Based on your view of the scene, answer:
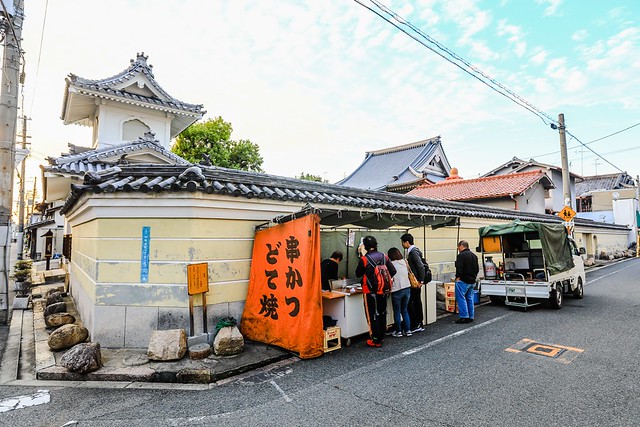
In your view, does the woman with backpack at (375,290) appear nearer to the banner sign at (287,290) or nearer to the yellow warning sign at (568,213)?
the banner sign at (287,290)

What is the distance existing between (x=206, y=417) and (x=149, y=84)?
16.6 m

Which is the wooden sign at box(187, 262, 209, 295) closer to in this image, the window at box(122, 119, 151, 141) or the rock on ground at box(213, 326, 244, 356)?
the rock on ground at box(213, 326, 244, 356)

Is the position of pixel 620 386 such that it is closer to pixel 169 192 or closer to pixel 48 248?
pixel 169 192

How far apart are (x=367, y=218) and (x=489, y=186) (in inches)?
722

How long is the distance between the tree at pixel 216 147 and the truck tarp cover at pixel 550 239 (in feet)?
82.0

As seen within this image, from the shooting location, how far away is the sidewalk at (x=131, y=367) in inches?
214

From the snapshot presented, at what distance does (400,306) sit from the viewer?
7773mm

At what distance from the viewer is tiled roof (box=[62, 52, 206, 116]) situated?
47.2ft

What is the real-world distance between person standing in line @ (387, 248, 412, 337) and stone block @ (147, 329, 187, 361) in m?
4.33

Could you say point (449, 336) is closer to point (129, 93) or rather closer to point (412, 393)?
point (412, 393)

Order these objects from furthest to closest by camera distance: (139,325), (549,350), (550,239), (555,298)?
(550,239) → (555,298) → (139,325) → (549,350)

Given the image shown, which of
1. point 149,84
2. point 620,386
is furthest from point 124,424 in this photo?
point 149,84

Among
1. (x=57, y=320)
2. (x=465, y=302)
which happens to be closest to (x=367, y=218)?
(x=465, y=302)

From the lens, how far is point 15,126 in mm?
10078
